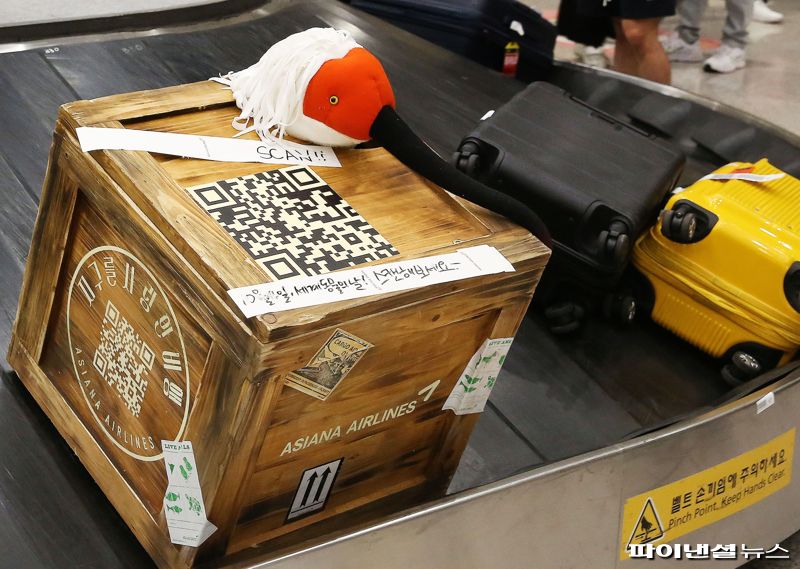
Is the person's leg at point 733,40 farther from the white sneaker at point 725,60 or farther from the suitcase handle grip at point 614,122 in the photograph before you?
the suitcase handle grip at point 614,122

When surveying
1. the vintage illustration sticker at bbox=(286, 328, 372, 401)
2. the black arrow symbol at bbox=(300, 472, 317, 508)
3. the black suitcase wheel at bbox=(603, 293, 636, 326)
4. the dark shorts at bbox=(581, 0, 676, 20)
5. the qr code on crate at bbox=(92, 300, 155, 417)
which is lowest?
the black arrow symbol at bbox=(300, 472, 317, 508)

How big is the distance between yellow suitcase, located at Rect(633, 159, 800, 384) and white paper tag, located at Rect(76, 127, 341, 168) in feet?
3.11

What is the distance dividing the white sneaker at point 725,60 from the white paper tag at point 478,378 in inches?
146

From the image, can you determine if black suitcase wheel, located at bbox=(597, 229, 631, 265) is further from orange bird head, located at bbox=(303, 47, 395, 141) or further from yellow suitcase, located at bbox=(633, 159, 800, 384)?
orange bird head, located at bbox=(303, 47, 395, 141)

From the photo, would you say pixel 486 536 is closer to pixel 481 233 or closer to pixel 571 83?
pixel 481 233

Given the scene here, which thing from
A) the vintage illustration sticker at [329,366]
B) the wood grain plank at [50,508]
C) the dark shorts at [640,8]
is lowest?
the wood grain plank at [50,508]

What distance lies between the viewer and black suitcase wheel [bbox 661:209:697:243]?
2115 mm

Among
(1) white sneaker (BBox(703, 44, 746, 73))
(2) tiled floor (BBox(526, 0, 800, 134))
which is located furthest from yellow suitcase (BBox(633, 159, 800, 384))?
(1) white sneaker (BBox(703, 44, 746, 73))

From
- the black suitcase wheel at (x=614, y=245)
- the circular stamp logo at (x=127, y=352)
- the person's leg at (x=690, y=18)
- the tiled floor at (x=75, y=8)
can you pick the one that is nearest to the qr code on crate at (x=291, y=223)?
the circular stamp logo at (x=127, y=352)

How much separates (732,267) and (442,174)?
0.93 m

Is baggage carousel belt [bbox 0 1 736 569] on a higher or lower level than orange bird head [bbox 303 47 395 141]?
lower

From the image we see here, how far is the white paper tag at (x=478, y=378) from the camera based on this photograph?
151 centimetres

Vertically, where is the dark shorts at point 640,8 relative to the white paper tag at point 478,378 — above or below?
above

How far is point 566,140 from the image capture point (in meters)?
2.29
